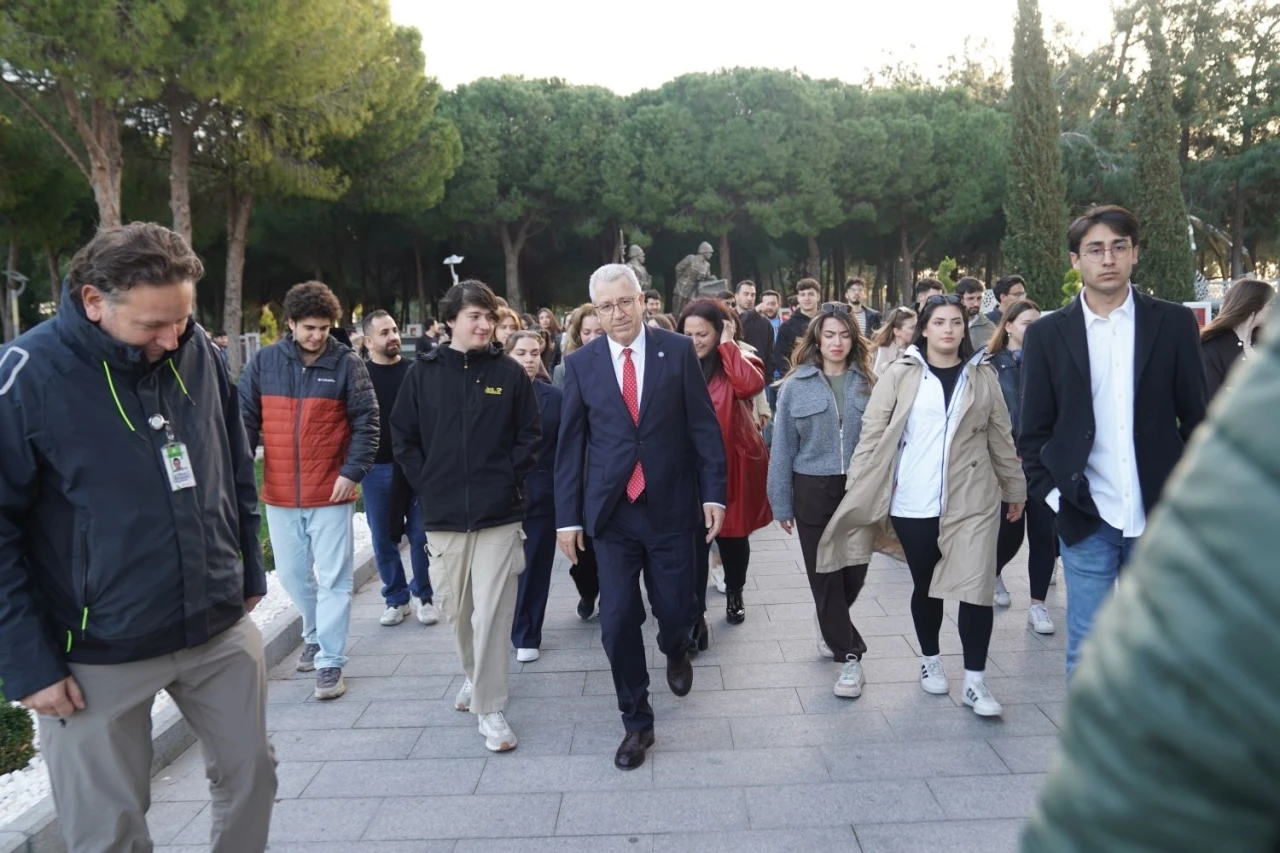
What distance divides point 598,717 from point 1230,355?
391 cm

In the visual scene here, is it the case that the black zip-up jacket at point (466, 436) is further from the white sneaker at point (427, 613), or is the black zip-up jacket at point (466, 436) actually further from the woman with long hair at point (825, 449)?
the white sneaker at point (427, 613)

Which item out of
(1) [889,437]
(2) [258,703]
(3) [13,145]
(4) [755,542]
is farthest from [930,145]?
(2) [258,703]

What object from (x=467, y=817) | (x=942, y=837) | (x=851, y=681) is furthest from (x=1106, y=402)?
(x=467, y=817)

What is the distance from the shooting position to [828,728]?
14.4 ft

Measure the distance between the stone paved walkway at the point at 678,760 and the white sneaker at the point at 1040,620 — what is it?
63mm

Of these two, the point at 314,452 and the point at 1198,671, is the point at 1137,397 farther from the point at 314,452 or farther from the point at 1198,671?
the point at 314,452

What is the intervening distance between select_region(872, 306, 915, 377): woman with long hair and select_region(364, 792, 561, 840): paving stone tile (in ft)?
14.4

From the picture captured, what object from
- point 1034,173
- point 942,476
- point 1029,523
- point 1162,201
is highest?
point 1034,173

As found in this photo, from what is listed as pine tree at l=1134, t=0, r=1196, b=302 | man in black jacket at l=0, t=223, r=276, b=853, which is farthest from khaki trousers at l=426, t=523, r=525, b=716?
pine tree at l=1134, t=0, r=1196, b=302

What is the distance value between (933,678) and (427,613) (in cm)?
338

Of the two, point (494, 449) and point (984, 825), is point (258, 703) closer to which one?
point (494, 449)

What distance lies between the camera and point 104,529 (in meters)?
2.51

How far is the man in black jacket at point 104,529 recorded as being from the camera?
2461mm

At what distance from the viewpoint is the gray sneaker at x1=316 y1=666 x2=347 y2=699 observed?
199 inches
